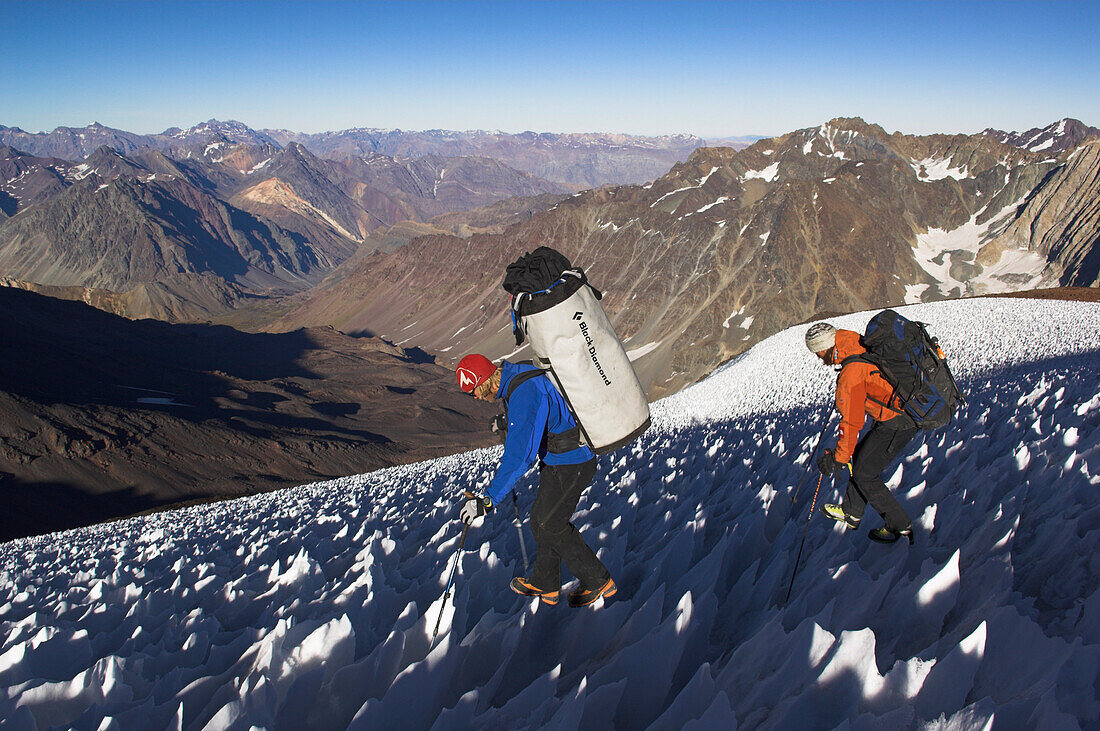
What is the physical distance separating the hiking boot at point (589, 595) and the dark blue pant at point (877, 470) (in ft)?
6.61

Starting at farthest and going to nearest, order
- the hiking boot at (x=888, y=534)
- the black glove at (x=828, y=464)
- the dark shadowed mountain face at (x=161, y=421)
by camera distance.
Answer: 1. the dark shadowed mountain face at (x=161, y=421)
2. the black glove at (x=828, y=464)
3. the hiking boot at (x=888, y=534)

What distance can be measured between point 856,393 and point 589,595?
8.24 ft

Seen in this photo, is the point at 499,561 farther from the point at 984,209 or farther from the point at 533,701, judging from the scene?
the point at 984,209

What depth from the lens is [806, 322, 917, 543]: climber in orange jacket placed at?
→ 14.4 feet

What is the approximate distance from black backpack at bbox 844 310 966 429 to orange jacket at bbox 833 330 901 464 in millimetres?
71

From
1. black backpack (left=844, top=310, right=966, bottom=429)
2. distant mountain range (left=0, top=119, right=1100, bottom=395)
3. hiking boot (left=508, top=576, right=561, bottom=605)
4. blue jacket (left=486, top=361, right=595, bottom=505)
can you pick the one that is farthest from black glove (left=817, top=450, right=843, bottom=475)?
distant mountain range (left=0, top=119, right=1100, bottom=395)

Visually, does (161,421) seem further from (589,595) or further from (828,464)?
(828,464)

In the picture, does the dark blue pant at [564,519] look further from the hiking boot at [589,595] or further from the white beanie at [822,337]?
the white beanie at [822,337]

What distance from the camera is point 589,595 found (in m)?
4.14

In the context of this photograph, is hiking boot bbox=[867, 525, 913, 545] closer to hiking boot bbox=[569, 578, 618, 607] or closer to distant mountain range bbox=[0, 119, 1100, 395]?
hiking boot bbox=[569, 578, 618, 607]

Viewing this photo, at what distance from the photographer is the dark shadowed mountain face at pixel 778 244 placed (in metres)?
109

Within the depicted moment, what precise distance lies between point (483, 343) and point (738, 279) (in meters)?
58.3

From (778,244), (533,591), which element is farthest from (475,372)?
(778,244)

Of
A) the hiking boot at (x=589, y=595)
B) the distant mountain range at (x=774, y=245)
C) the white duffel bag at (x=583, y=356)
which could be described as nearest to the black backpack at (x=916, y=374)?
the white duffel bag at (x=583, y=356)
